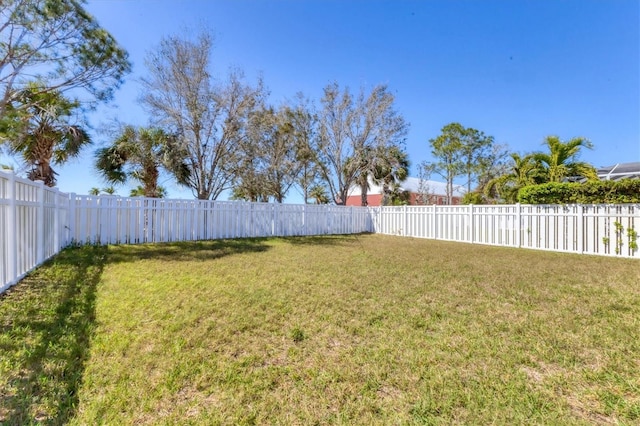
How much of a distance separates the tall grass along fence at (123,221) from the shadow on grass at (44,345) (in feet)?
1.70

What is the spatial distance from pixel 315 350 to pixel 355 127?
14357 millimetres

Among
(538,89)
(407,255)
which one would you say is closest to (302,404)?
Result: (407,255)

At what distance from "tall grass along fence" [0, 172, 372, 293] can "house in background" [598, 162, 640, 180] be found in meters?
10.2

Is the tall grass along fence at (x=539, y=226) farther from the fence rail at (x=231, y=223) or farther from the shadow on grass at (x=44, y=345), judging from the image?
the shadow on grass at (x=44, y=345)

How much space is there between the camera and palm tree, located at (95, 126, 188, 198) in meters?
10.1

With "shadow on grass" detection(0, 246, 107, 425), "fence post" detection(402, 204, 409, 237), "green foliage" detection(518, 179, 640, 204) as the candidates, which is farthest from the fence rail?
"shadow on grass" detection(0, 246, 107, 425)

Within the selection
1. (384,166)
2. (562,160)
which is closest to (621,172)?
(562,160)

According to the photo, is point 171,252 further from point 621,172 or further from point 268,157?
point 621,172

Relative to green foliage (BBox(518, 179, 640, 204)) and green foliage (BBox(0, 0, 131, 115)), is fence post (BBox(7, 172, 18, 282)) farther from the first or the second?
green foliage (BBox(518, 179, 640, 204))

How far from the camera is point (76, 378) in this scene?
6.00ft

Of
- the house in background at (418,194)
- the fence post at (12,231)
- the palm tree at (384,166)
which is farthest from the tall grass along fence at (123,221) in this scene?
the house in background at (418,194)

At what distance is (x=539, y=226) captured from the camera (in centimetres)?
844

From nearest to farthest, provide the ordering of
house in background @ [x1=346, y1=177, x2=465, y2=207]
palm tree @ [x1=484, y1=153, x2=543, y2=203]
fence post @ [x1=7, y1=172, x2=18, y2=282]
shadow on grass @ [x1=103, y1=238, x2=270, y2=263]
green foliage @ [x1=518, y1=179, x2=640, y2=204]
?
fence post @ [x1=7, y1=172, x2=18, y2=282] → shadow on grass @ [x1=103, y1=238, x2=270, y2=263] → green foliage @ [x1=518, y1=179, x2=640, y2=204] → palm tree @ [x1=484, y1=153, x2=543, y2=203] → house in background @ [x1=346, y1=177, x2=465, y2=207]

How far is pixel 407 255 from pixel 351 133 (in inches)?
393
